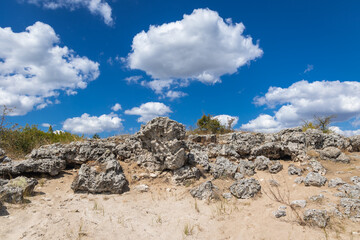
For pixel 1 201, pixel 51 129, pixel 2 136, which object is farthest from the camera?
pixel 51 129

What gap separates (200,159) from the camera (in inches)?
356

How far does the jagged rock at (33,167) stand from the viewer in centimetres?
769

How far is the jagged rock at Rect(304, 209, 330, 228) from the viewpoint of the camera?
5.41 meters

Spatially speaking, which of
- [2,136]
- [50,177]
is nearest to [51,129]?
[2,136]

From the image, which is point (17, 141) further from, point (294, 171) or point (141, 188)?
point (294, 171)

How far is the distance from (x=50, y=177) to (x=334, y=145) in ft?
37.4

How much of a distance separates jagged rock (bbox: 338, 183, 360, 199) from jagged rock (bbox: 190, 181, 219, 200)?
3609 millimetres

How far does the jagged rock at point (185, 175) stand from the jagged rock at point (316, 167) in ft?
13.2

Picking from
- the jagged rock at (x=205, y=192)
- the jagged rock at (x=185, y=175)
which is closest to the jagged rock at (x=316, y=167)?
the jagged rock at (x=205, y=192)

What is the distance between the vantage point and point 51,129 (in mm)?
14094

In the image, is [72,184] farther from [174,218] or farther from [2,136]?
[2,136]

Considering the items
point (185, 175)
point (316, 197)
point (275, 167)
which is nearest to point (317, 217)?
point (316, 197)

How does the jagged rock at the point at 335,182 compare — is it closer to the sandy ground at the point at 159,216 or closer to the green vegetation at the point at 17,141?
the sandy ground at the point at 159,216

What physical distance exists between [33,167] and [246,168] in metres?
7.55
